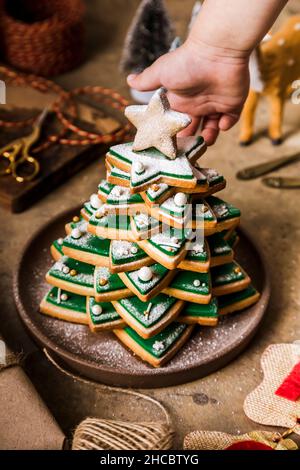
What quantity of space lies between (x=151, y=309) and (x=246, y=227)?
580mm

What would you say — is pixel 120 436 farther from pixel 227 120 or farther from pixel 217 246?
pixel 227 120

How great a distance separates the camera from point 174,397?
127cm

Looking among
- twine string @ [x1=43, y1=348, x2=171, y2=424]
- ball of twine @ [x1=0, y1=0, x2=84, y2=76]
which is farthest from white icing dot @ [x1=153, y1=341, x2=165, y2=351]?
ball of twine @ [x1=0, y1=0, x2=84, y2=76]

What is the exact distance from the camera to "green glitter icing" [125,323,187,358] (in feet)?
4.02

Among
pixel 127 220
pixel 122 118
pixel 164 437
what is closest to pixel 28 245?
pixel 127 220

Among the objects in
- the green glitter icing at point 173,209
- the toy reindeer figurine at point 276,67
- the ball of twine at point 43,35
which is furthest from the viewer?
the ball of twine at point 43,35

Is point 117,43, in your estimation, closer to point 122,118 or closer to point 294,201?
point 122,118

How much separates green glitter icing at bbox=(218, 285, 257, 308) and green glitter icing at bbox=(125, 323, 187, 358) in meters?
0.11

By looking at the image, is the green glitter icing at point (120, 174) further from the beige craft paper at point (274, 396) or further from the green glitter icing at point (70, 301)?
the beige craft paper at point (274, 396)

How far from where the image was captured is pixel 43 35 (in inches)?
82.5

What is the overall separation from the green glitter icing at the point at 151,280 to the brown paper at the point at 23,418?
291mm

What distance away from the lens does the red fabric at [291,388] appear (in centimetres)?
126

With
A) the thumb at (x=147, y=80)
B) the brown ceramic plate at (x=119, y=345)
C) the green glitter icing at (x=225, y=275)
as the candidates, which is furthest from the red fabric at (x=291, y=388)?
the thumb at (x=147, y=80)

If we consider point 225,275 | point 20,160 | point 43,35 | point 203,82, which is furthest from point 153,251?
point 43,35
